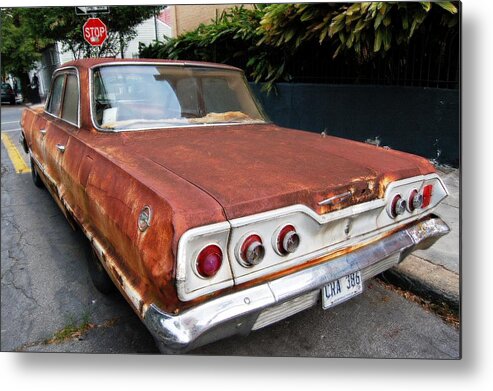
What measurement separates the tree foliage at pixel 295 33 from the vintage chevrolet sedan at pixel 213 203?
→ 524 millimetres

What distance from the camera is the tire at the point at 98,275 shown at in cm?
221

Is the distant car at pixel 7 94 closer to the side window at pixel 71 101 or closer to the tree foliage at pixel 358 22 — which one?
the side window at pixel 71 101

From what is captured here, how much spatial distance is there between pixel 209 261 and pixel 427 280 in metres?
1.58

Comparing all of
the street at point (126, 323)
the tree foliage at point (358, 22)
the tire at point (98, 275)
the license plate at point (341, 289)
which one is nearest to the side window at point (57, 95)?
the street at point (126, 323)

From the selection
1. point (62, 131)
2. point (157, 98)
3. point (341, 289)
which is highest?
point (157, 98)

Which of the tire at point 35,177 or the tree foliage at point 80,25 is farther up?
the tree foliage at point 80,25

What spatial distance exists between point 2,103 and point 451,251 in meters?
2.63

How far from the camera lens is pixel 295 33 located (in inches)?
120

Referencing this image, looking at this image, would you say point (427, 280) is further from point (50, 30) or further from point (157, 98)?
point (50, 30)

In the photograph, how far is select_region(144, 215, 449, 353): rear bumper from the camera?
136 centimetres

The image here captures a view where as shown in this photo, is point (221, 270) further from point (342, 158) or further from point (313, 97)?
point (313, 97)

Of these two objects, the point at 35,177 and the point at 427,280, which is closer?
the point at 427,280

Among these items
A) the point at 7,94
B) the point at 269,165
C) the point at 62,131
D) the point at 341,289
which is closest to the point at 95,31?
the point at 7,94

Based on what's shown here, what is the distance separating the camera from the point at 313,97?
3732 mm
